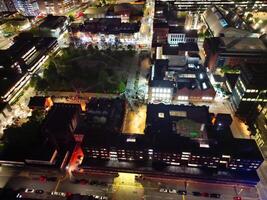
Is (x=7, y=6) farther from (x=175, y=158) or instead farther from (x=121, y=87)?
(x=175, y=158)

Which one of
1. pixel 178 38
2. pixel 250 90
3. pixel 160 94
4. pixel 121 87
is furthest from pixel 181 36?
pixel 250 90

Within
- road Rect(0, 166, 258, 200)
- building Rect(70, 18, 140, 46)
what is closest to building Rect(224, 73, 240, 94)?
road Rect(0, 166, 258, 200)

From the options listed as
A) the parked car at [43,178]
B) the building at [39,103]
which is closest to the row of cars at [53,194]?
the parked car at [43,178]

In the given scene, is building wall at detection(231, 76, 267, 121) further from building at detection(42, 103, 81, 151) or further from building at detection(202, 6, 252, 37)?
building at detection(42, 103, 81, 151)

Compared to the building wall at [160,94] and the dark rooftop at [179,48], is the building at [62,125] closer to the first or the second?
the building wall at [160,94]

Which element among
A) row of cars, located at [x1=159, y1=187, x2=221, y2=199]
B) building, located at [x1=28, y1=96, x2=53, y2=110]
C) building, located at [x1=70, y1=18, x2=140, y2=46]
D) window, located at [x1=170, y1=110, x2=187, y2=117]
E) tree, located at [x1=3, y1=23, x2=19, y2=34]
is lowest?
row of cars, located at [x1=159, y1=187, x2=221, y2=199]

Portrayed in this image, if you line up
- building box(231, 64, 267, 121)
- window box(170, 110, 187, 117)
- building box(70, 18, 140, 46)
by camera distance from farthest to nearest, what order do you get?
1. building box(70, 18, 140, 46)
2. building box(231, 64, 267, 121)
3. window box(170, 110, 187, 117)
